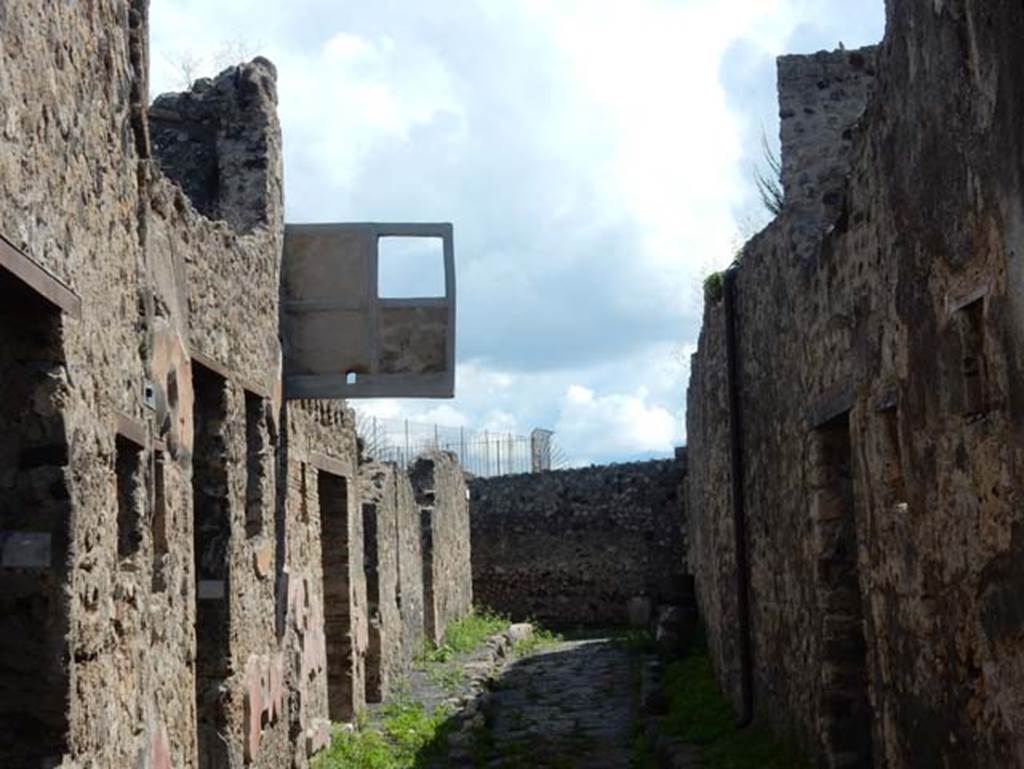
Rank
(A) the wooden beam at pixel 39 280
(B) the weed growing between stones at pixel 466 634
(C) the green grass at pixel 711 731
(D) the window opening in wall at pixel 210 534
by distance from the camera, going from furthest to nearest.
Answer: (B) the weed growing between stones at pixel 466 634, (C) the green grass at pixel 711 731, (D) the window opening in wall at pixel 210 534, (A) the wooden beam at pixel 39 280

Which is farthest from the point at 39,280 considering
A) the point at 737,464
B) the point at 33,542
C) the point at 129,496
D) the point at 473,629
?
the point at 473,629

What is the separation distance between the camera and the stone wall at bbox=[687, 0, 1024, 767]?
4.56 metres

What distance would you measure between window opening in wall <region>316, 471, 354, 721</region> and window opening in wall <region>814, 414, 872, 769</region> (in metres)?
4.96

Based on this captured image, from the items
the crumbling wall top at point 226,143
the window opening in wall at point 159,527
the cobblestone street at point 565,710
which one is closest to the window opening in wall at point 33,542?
the window opening in wall at point 159,527

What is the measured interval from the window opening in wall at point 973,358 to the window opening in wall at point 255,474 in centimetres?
482

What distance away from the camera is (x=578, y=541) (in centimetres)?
2550

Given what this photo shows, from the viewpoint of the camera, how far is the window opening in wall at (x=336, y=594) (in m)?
11.9

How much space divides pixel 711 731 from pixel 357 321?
3543 millimetres

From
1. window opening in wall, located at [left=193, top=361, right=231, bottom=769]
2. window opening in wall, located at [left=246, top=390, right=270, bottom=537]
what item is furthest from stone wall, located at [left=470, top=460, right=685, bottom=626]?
window opening in wall, located at [left=193, top=361, right=231, bottom=769]

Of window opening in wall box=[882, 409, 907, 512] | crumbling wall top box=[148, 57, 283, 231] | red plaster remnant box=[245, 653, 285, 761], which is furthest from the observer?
crumbling wall top box=[148, 57, 283, 231]

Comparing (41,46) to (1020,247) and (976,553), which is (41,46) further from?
(976,553)

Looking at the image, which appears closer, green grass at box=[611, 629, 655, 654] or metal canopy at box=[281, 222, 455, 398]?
metal canopy at box=[281, 222, 455, 398]

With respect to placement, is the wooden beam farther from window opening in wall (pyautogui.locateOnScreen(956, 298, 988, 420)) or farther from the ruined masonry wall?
the ruined masonry wall

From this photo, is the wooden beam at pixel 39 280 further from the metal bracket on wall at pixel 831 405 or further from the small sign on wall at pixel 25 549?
the metal bracket on wall at pixel 831 405
